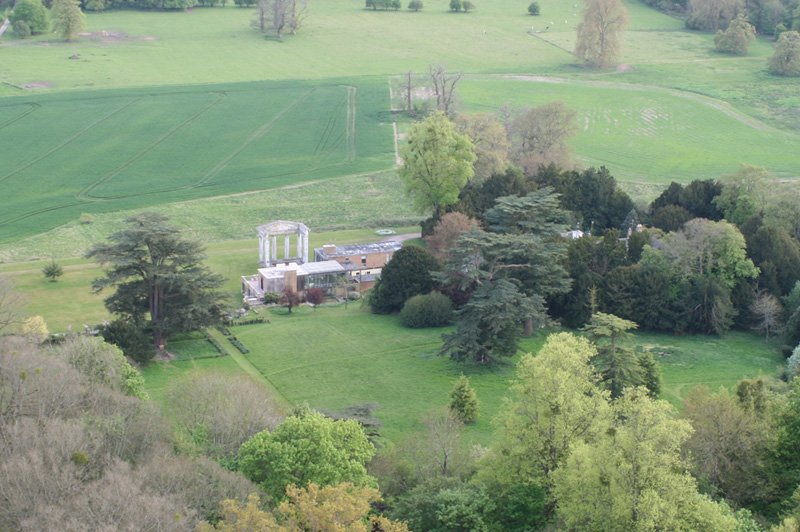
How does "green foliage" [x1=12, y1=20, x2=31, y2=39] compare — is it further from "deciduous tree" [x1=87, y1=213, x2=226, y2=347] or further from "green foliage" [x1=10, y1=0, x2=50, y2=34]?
"deciduous tree" [x1=87, y1=213, x2=226, y2=347]

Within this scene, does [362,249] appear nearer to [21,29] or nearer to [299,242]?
[299,242]

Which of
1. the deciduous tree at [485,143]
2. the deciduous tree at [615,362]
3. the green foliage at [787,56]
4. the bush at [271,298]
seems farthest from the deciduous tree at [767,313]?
the green foliage at [787,56]

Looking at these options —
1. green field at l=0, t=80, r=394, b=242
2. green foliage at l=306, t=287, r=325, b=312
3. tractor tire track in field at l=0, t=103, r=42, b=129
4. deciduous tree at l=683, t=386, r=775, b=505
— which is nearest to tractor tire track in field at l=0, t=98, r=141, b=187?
green field at l=0, t=80, r=394, b=242

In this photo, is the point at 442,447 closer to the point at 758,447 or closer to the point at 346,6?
the point at 758,447

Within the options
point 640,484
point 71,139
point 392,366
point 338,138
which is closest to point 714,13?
point 338,138

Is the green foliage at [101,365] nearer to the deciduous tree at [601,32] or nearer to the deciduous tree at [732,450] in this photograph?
the deciduous tree at [732,450]

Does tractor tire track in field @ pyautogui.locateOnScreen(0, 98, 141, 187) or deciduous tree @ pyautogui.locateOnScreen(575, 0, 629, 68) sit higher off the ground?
deciduous tree @ pyautogui.locateOnScreen(575, 0, 629, 68)

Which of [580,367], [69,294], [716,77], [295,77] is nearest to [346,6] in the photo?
[295,77]
